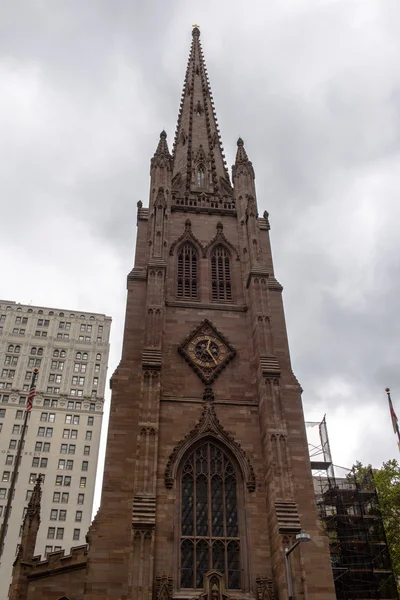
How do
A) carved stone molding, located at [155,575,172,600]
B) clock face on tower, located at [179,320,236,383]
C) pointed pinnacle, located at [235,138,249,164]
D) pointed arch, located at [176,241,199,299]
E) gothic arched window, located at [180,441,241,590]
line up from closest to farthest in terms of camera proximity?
carved stone molding, located at [155,575,172,600]
gothic arched window, located at [180,441,241,590]
clock face on tower, located at [179,320,236,383]
pointed arch, located at [176,241,199,299]
pointed pinnacle, located at [235,138,249,164]

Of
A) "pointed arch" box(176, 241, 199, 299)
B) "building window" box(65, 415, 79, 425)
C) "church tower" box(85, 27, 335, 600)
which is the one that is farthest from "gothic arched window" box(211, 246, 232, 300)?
"building window" box(65, 415, 79, 425)

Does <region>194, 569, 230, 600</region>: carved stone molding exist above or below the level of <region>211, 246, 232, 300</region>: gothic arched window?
below

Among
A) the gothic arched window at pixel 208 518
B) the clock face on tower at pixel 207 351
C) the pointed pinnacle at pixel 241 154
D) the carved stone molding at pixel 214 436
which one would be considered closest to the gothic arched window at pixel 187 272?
the clock face on tower at pixel 207 351

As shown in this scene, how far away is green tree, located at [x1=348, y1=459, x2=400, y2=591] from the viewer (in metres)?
34.5

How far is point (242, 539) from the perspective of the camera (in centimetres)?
2281

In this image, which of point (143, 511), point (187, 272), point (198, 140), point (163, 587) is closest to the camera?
point (163, 587)

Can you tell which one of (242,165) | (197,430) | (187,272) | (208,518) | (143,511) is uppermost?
(242,165)

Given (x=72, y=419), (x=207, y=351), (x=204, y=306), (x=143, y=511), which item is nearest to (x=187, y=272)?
(x=204, y=306)

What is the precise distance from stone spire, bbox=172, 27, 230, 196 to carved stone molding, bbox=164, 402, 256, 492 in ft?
57.8

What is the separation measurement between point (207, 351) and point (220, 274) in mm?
6151

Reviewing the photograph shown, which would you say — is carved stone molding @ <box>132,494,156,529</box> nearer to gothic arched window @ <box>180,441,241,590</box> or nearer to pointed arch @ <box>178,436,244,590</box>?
pointed arch @ <box>178,436,244,590</box>

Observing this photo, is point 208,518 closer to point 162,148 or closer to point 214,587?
point 214,587

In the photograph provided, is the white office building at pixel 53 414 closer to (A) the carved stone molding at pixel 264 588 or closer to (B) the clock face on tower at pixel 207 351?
(B) the clock face on tower at pixel 207 351

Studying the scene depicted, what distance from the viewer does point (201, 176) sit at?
4075 centimetres
